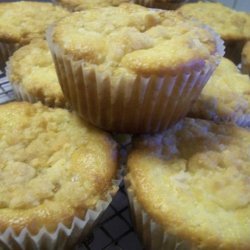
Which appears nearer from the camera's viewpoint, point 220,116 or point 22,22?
point 220,116

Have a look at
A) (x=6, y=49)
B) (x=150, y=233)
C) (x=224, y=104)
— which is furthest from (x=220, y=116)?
(x=6, y=49)

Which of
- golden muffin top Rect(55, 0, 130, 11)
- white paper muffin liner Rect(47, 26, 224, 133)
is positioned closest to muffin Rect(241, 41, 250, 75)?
white paper muffin liner Rect(47, 26, 224, 133)

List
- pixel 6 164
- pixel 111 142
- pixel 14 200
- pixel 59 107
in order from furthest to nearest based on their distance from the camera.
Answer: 1. pixel 59 107
2. pixel 111 142
3. pixel 6 164
4. pixel 14 200

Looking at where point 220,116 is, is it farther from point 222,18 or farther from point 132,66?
point 222,18

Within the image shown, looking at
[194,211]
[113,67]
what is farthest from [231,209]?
[113,67]

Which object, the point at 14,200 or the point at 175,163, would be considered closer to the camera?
the point at 14,200

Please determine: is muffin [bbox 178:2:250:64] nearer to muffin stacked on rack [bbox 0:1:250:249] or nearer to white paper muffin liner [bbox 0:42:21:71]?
muffin stacked on rack [bbox 0:1:250:249]

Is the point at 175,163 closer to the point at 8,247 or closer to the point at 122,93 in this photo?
the point at 122,93
